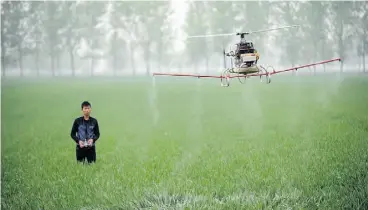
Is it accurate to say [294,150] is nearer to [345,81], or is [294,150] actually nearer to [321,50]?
[345,81]

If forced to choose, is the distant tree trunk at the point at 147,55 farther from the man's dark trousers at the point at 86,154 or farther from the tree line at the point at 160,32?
the man's dark trousers at the point at 86,154

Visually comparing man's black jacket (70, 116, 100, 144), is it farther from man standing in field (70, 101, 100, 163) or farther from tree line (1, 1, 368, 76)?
tree line (1, 1, 368, 76)

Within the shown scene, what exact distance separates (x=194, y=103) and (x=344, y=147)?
11.8 ft

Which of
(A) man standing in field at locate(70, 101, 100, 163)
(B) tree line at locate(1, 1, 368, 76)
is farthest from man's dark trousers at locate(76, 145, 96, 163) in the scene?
(B) tree line at locate(1, 1, 368, 76)

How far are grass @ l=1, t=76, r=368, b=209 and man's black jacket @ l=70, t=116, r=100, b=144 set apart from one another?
37 centimetres

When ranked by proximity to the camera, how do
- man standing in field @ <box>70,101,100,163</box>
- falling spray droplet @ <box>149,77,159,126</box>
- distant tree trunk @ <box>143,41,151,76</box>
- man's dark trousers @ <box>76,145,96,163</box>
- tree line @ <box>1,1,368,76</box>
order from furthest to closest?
falling spray droplet @ <box>149,77,159,126</box>
distant tree trunk @ <box>143,41,151,76</box>
tree line @ <box>1,1,368,76</box>
man's dark trousers @ <box>76,145,96,163</box>
man standing in field @ <box>70,101,100,163</box>

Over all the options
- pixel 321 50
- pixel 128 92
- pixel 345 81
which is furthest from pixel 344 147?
pixel 128 92

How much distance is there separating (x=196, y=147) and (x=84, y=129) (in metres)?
1.62

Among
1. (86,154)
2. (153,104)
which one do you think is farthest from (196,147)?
(153,104)

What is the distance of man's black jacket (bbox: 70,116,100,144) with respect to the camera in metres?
4.50

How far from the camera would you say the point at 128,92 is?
830 centimetres

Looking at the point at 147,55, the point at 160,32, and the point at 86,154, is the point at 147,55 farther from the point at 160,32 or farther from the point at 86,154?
the point at 86,154

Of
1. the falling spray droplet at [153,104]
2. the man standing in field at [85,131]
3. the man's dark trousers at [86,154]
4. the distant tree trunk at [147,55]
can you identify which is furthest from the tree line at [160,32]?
the man's dark trousers at [86,154]

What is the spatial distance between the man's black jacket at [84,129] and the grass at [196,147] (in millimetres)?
371
